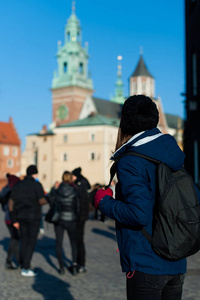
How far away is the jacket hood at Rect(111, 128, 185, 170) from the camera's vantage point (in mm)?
3051

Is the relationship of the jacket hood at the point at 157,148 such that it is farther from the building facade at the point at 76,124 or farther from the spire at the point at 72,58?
the spire at the point at 72,58

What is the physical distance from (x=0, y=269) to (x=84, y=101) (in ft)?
306

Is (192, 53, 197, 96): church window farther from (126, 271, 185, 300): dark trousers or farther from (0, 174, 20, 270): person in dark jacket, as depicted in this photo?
(126, 271, 185, 300): dark trousers

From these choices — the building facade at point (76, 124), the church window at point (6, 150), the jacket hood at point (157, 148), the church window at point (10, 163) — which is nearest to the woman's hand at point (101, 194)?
the jacket hood at point (157, 148)

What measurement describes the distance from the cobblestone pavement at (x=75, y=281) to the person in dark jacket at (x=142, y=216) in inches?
153

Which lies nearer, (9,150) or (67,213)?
(67,213)

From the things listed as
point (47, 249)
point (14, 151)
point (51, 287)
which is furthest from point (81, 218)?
point (14, 151)

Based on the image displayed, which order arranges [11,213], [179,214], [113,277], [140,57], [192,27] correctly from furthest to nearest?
[140,57] → [192,27] → [11,213] → [113,277] → [179,214]

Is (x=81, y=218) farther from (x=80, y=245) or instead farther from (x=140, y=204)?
(x=140, y=204)

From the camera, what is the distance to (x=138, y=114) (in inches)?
130

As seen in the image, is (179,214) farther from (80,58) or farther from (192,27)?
(80,58)

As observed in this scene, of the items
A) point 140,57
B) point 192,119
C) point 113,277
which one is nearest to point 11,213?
point 113,277

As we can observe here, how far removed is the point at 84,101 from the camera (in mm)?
101438

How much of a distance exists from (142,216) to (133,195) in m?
0.15
